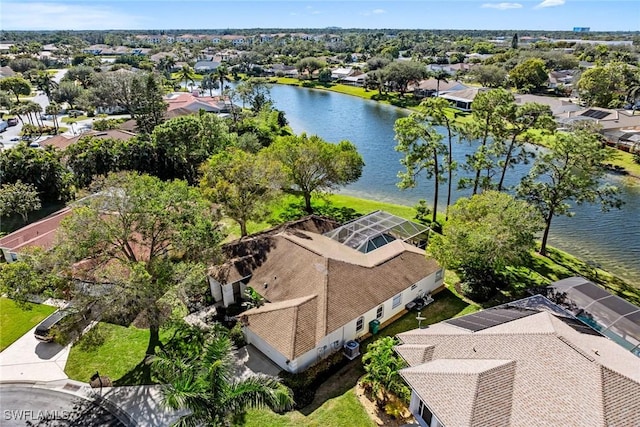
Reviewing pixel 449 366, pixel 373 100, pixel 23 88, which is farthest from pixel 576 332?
pixel 23 88

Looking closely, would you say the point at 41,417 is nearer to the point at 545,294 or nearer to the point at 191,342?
the point at 191,342

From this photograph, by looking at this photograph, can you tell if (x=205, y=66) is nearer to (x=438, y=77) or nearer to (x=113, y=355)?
(x=438, y=77)

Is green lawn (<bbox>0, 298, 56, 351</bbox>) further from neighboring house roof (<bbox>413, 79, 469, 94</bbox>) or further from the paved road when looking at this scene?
neighboring house roof (<bbox>413, 79, 469, 94</bbox>)

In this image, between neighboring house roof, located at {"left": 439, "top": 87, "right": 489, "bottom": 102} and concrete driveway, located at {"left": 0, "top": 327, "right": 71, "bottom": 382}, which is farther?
neighboring house roof, located at {"left": 439, "top": 87, "right": 489, "bottom": 102}

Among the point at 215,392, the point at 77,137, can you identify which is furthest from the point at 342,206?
the point at 77,137

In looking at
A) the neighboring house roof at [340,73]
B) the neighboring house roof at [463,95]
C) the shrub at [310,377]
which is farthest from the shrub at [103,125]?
the neighboring house roof at [340,73]

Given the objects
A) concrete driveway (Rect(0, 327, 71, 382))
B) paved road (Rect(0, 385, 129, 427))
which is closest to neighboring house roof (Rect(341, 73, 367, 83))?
concrete driveway (Rect(0, 327, 71, 382))

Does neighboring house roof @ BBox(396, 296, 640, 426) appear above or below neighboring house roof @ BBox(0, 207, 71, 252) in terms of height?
above
